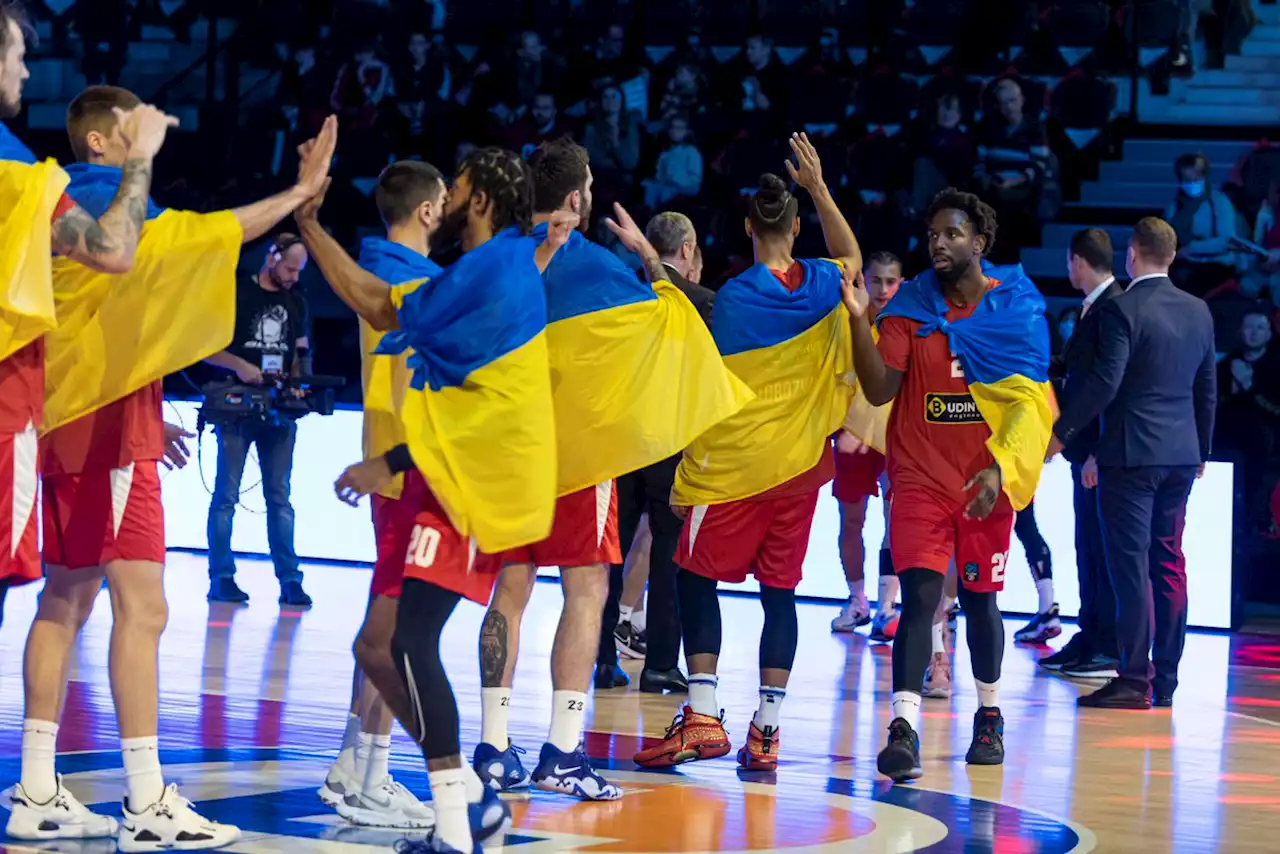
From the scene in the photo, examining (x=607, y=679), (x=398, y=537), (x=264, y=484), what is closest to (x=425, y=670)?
(x=398, y=537)

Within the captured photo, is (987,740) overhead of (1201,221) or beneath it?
beneath

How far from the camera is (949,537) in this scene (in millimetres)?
5609

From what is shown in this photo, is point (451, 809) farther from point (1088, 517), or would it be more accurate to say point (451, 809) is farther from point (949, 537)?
point (1088, 517)

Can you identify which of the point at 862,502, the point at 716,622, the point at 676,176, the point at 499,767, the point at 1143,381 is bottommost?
the point at 499,767

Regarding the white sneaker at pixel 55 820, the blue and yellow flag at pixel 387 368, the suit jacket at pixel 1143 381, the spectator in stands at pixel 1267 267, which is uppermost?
the spectator in stands at pixel 1267 267

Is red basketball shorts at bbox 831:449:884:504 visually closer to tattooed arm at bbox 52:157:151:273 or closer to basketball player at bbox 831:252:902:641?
basketball player at bbox 831:252:902:641

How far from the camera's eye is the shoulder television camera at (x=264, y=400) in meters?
9.38

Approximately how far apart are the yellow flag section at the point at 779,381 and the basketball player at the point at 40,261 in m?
2.18

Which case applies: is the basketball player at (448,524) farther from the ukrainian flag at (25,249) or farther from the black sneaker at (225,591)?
the black sneaker at (225,591)

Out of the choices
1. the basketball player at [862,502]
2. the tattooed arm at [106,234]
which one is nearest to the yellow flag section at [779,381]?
the tattooed arm at [106,234]

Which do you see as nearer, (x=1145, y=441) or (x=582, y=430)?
(x=582, y=430)

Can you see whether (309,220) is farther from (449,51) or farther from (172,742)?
(449,51)

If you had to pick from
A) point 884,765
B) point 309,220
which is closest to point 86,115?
point 309,220

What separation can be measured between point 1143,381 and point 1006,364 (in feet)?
6.53
